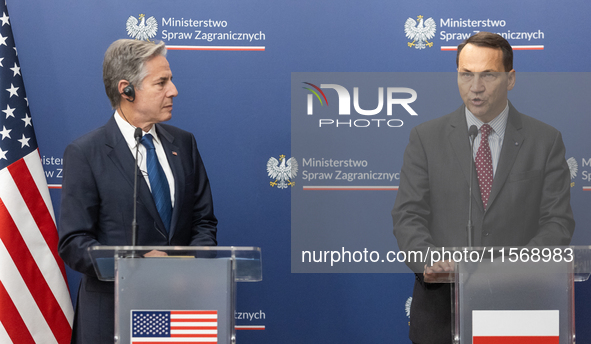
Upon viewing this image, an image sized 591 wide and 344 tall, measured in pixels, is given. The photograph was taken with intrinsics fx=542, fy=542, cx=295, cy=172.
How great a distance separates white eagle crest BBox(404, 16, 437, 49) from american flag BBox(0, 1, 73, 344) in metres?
2.24

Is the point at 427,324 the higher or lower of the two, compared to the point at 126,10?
lower

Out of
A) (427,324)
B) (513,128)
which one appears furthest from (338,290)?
(513,128)

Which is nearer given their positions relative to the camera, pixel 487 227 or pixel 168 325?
pixel 168 325

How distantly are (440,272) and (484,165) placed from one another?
1.52ft

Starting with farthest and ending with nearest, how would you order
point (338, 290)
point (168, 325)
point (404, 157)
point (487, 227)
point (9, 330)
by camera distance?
point (338, 290) → point (9, 330) → point (404, 157) → point (487, 227) → point (168, 325)

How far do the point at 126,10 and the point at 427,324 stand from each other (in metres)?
2.43

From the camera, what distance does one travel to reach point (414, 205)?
209cm

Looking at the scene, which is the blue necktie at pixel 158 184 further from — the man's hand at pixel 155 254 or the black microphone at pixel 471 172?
the black microphone at pixel 471 172

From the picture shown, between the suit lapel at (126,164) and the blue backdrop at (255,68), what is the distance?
0.87 metres

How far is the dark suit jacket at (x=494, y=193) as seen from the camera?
2045mm

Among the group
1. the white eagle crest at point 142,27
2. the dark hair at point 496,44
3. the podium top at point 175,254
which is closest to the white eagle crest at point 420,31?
the dark hair at point 496,44

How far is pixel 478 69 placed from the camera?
2223 millimetres

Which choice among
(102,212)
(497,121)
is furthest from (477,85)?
(102,212)

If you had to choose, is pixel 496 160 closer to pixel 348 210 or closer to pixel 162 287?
pixel 348 210
